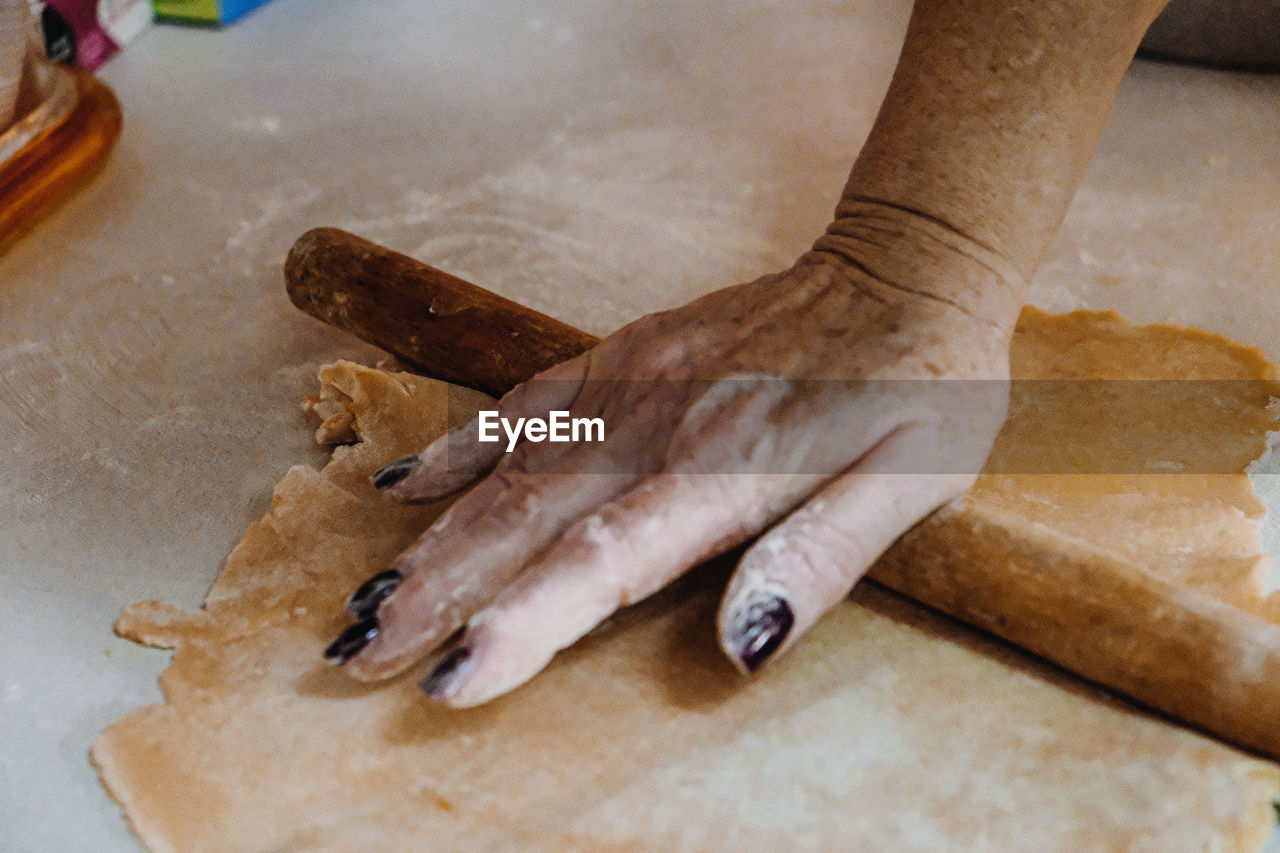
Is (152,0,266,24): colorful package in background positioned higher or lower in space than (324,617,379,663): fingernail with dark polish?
higher

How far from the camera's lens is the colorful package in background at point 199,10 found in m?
3.75

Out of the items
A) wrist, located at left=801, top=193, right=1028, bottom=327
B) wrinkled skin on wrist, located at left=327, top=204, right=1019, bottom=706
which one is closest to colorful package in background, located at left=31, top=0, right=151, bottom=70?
wrinkled skin on wrist, located at left=327, top=204, right=1019, bottom=706

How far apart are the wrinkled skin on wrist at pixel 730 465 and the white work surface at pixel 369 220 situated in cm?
Result: 52

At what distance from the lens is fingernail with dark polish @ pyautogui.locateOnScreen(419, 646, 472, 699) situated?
1.21 m

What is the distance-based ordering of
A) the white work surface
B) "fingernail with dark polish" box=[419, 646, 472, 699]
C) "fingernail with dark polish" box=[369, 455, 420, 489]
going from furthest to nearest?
the white work surface < "fingernail with dark polish" box=[369, 455, 420, 489] < "fingernail with dark polish" box=[419, 646, 472, 699]

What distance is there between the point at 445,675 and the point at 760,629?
1.29 feet

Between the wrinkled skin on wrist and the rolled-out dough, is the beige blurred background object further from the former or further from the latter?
the wrinkled skin on wrist

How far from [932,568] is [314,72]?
3.01 metres

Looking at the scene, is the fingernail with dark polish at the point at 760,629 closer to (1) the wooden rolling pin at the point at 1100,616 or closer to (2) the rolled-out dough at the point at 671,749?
(2) the rolled-out dough at the point at 671,749

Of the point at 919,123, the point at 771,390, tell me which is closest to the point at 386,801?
the point at 771,390

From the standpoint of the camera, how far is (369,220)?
9.08 feet

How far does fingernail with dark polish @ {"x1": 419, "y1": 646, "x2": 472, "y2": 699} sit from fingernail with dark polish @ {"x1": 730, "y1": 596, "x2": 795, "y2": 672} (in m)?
0.33

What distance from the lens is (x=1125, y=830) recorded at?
121 centimetres

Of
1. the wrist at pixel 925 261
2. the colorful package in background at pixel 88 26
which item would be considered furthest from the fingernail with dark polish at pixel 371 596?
the colorful package in background at pixel 88 26
